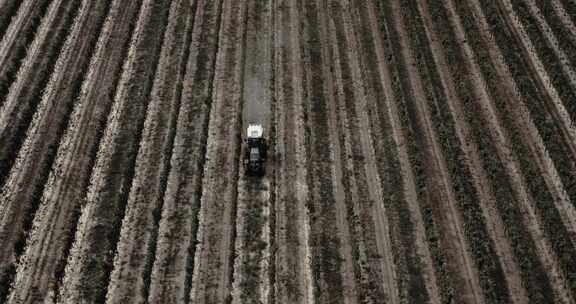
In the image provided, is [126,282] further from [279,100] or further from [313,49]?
[313,49]

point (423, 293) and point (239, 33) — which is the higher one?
point (239, 33)

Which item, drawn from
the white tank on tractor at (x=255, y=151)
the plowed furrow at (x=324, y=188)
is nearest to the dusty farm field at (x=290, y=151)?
the plowed furrow at (x=324, y=188)

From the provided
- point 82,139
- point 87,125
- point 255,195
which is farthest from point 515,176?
point 87,125

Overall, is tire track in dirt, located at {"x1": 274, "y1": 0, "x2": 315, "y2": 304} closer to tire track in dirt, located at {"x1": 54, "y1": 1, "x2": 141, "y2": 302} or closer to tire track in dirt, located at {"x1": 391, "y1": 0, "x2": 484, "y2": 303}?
tire track in dirt, located at {"x1": 391, "y1": 0, "x2": 484, "y2": 303}

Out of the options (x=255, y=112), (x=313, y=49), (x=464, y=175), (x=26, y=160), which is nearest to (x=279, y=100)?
(x=255, y=112)

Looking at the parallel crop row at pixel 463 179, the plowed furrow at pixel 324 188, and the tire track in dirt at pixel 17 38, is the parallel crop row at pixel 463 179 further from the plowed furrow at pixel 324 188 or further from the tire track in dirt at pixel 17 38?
the tire track in dirt at pixel 17 38

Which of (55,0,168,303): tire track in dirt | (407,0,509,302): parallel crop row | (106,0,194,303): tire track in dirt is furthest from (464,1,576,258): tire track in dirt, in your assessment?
(55,0,168,303): tire track in dirt
